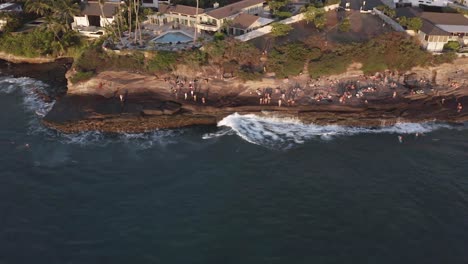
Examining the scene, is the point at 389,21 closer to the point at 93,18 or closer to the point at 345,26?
the point at 345,26

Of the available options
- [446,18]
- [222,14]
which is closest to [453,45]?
[446,18]

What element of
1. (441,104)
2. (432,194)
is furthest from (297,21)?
(432,194)

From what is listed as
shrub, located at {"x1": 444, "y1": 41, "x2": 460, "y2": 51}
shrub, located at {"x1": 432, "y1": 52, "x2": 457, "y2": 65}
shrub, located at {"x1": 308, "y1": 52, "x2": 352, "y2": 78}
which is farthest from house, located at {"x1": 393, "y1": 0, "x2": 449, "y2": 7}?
shrub, located at {"x1": 308, "y1": 52, "x2": 352, "y2": 78}

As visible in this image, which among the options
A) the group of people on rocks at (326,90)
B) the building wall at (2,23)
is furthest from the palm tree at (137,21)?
the building wall at (2,23)

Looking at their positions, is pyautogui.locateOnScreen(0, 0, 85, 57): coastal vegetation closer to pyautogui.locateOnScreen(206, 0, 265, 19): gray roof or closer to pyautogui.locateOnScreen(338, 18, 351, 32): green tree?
pyautogui.locateOnScreen(206, 0, 265, 19): gray roof

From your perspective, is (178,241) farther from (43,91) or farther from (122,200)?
(43,91)

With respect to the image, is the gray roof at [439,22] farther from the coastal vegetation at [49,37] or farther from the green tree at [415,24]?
the coastal vegetation at [49,37]

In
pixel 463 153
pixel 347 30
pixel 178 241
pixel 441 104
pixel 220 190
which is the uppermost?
pixel 347 30
